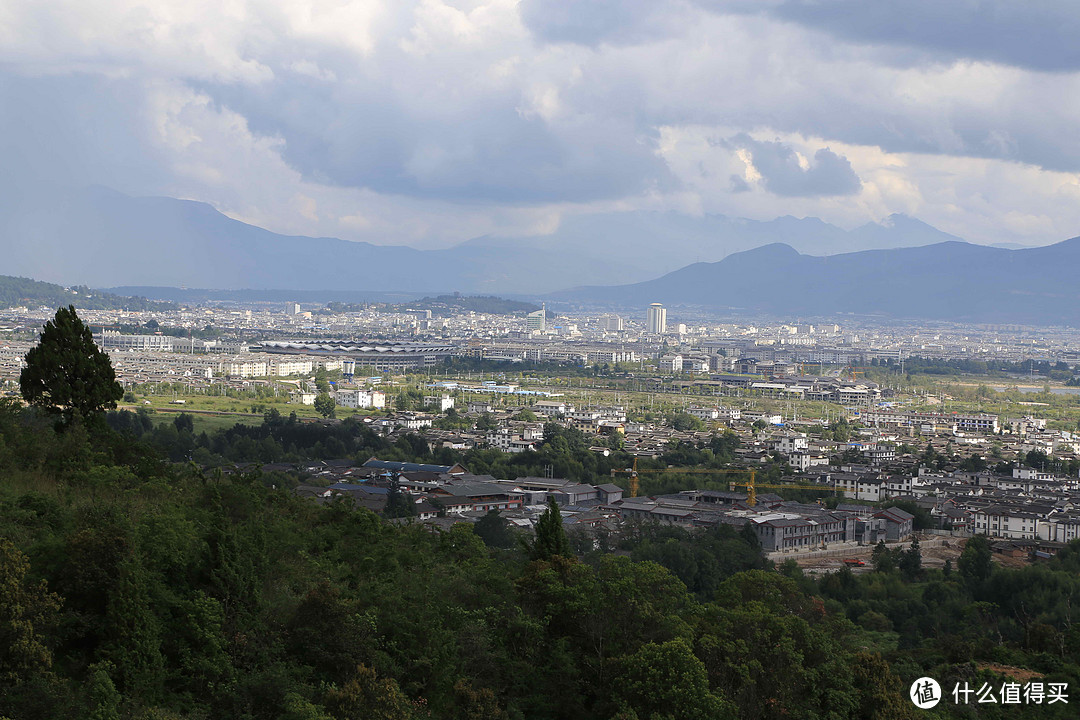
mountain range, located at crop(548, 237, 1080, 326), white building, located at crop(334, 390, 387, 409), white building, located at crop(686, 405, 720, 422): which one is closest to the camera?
white building, located at crop(334, 390, 387, 409)

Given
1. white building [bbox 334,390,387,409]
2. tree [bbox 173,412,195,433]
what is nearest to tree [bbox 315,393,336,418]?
white building [bbox 334,390,387,409]

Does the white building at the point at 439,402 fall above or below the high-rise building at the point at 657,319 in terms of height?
below

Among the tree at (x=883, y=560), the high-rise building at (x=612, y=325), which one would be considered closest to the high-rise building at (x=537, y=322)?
the high-rise building at (x=612, y=325)

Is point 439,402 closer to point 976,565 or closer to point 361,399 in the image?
point 361,399

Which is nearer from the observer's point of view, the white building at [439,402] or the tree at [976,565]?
the tree at [976,565]

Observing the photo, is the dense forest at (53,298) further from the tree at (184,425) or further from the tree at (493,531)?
the tree at (493,531)

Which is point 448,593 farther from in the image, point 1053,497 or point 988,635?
point 1053,497

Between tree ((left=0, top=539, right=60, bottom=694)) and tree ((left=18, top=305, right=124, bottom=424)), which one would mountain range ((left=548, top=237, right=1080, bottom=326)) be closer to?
tree ((left=18, top=305, right=124, bottom=424))
